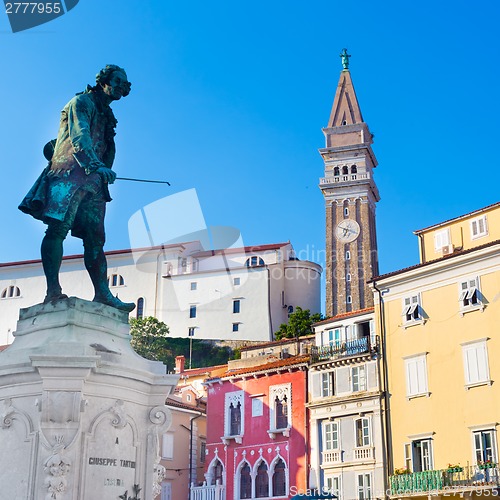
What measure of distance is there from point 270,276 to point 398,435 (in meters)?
55.6

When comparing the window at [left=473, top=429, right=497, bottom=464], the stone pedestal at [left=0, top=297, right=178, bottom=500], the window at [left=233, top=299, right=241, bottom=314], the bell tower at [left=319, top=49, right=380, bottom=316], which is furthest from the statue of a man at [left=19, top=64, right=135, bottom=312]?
the bell tower at [left=319, top=49, right=380, bottom=316]

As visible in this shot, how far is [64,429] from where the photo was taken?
26.2 ft

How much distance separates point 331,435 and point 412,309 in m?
7.69

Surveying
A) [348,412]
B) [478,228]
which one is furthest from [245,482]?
[478,228]

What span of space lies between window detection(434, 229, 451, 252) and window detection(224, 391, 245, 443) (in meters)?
13.7

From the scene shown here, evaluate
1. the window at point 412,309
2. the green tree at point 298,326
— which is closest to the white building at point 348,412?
the window at point 412,309

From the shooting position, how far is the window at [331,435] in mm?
38719

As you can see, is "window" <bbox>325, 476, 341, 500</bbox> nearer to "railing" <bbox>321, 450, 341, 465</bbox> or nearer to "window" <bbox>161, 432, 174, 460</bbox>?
"railing" <bbox>321, 450, 341, 465</bbox>

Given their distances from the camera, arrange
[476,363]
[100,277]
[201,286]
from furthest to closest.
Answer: [201,286] → [476,363] → [100,277]

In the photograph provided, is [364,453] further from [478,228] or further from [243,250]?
[243,250]

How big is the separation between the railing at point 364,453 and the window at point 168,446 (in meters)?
11.4

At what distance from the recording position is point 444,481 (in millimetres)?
31875

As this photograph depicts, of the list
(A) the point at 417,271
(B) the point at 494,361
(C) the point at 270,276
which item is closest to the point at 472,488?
(B) the point at 494,361

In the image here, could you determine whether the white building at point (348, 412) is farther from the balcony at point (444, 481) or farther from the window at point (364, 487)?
the balcony at point (444, 481)
